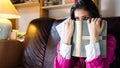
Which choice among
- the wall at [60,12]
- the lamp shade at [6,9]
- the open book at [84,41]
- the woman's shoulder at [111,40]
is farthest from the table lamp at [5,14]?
the woman's shoulder at [111,40]

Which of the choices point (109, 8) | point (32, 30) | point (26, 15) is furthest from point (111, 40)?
point (26, 15)

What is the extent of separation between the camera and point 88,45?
0.93 meters

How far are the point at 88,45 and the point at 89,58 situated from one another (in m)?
0.06

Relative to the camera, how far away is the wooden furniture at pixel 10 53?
53.7 inches

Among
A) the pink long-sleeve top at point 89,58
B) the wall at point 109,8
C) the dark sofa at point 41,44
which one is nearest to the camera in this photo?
the pink long-sleeve top at point 89,58

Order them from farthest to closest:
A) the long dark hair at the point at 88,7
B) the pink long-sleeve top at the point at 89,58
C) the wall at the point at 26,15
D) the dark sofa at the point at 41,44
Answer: the wall at the point at 26,15
the dark sofa at the point at 41,44
the long dark hair at the point at 88,7
the pink long-sleeve top at the point at 89,58

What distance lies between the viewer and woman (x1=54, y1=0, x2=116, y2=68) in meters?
0.92

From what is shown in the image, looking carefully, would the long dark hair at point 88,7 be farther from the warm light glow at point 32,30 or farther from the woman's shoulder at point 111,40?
the warm light glow at point 32,30

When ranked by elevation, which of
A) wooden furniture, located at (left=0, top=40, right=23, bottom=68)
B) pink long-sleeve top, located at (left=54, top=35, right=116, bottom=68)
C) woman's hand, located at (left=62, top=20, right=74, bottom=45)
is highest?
woman's hand, located at (left=62, top=20, right=74, bottom=45)

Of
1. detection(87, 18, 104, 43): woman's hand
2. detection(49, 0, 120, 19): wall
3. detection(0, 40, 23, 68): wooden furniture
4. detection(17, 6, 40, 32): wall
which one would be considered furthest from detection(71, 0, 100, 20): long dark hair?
detection(17, 6, 40, 32): wall

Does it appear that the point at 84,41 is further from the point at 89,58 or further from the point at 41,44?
the point at 41,44

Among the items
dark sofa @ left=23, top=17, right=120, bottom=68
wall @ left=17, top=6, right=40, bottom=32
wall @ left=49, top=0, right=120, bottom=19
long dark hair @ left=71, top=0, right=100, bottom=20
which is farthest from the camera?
wall @ left=17, top=6, right=40, bottom=32

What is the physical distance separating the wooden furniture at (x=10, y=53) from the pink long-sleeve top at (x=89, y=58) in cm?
51

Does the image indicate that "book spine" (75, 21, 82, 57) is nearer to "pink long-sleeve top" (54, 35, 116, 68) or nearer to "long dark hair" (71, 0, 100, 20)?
"pink long-sleeve top" (54, 35, 116, 68)
